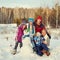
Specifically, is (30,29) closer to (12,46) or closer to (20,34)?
(20,34)

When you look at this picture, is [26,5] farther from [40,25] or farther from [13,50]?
[13,50]

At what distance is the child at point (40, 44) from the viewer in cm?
227

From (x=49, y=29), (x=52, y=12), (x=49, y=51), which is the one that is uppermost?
(x=52, y=12)

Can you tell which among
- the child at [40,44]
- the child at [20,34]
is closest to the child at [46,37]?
the child at [40,44]

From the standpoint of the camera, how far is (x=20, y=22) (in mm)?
2234

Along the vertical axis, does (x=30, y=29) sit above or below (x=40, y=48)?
above

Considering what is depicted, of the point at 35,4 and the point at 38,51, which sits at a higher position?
the point at 35,4

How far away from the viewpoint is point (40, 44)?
7.49 feet

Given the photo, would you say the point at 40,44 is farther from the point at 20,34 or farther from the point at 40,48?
the point at 20,34

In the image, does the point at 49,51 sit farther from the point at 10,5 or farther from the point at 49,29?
the point at 10,5

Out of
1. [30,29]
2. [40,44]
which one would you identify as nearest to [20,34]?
[30,29]

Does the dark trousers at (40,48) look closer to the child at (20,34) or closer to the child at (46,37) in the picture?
the child at (46,37)

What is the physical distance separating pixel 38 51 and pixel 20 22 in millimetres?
330

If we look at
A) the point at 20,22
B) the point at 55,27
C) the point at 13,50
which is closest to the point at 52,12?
the point at 55,27
